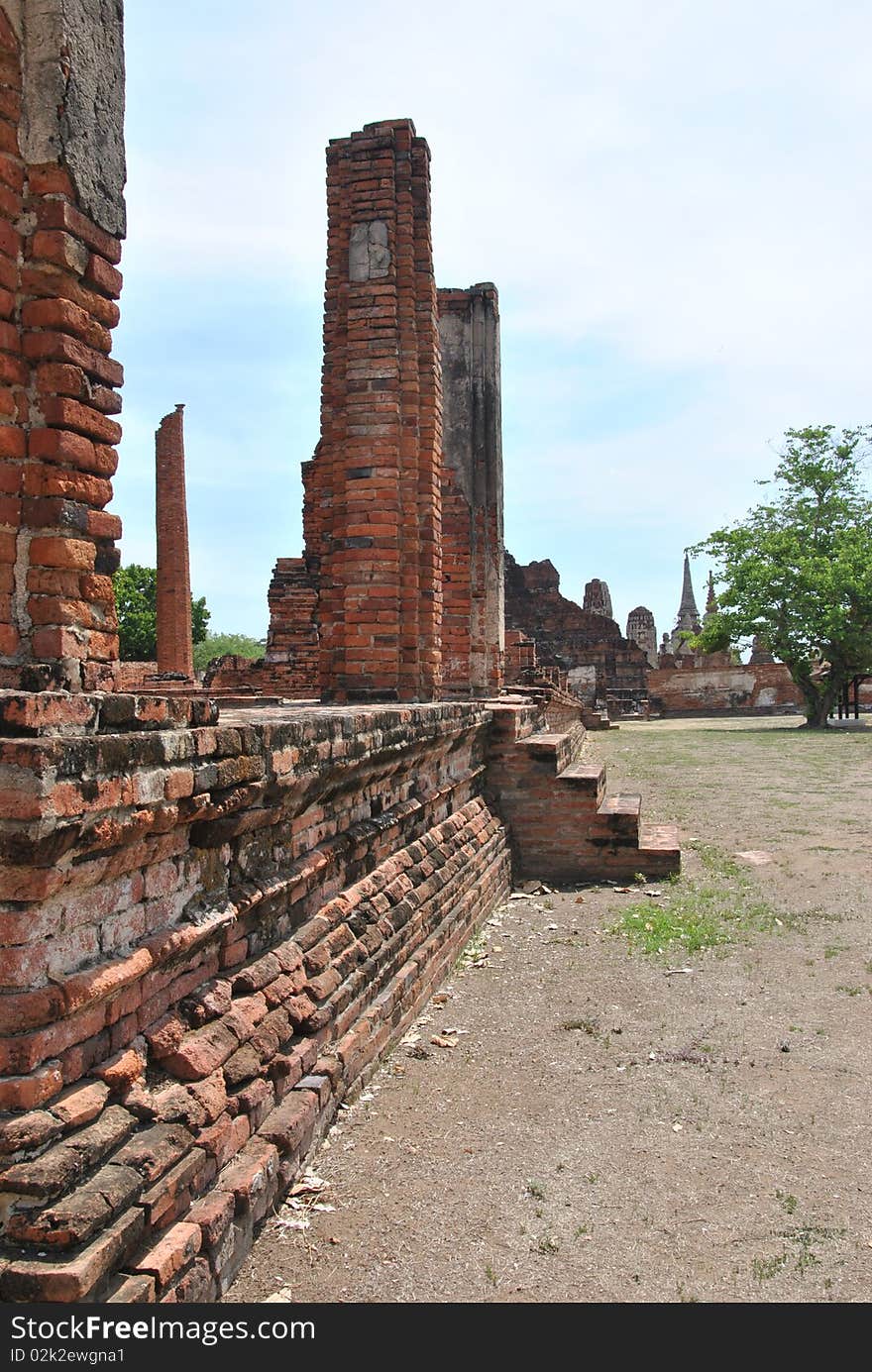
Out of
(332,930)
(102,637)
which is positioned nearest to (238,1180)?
(332,930)

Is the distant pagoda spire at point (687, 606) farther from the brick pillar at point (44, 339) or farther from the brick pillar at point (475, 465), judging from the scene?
the brick pillar at point (44, 339)

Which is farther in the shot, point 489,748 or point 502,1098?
point 489,748

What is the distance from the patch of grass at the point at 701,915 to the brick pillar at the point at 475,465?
424 cm

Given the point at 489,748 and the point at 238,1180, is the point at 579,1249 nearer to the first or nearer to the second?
the point at 238,1180

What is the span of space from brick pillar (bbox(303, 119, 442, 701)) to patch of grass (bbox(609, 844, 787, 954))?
7.39 feet

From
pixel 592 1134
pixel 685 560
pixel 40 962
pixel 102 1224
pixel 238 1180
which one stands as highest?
pixel 685 560

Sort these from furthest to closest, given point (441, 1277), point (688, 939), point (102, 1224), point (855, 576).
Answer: point (855, 576), point (688, 939), point (441, 1277), point (102, 1224)

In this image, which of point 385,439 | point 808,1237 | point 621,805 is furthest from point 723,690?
point 808,1237

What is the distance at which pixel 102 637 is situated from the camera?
3150 millimetres

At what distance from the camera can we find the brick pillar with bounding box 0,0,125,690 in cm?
291

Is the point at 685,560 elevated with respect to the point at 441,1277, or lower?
elevated

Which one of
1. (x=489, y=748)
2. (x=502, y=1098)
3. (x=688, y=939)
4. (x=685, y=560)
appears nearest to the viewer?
(x=502, y=1098)

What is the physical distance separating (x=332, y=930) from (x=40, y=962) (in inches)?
66.3

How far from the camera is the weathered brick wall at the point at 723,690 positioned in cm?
3247
